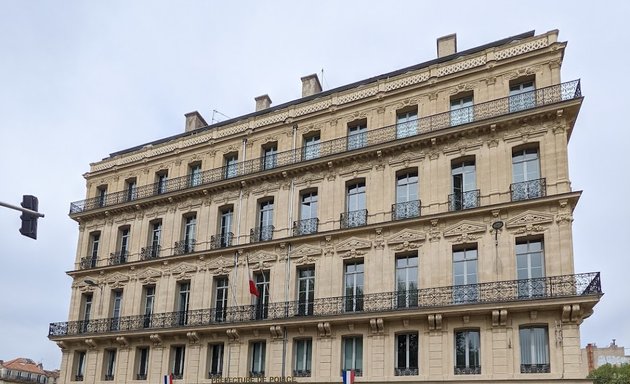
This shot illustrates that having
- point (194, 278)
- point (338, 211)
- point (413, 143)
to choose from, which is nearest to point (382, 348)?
point (338, 211)

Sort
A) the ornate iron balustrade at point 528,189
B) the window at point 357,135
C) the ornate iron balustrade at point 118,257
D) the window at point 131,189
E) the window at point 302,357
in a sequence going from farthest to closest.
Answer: the window at point 131,189 → the ornate iron balustrade at point 118,257 → the window at point 357,135 → the window at point 302,357 → the ornate iron balustrade at point 528,189

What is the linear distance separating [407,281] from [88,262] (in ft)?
59.0

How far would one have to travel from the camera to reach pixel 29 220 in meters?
14.5

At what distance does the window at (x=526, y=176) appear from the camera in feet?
71.2

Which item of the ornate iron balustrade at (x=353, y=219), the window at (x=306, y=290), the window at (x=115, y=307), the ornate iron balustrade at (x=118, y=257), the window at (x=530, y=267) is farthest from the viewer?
the ornate iron balustrade at (x=118, y=257)

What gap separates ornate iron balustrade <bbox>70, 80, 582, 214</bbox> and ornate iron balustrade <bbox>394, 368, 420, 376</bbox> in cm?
853

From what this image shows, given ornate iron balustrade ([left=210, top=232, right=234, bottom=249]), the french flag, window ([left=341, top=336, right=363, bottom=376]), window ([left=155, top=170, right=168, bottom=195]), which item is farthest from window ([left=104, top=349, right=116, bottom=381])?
the french flag

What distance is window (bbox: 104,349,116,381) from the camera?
29594 mm

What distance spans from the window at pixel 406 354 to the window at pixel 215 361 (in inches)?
310

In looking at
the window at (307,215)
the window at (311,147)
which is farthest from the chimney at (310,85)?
the window at (307,215)

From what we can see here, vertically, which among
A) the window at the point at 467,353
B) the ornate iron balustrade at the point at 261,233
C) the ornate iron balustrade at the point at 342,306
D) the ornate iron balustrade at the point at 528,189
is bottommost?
the window at the point at 467,353

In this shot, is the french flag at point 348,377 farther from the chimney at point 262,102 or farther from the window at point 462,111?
the chimney at point 262,102

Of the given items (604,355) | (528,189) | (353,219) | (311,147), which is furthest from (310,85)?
(604,355)

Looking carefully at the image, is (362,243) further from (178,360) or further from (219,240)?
(178,360)
